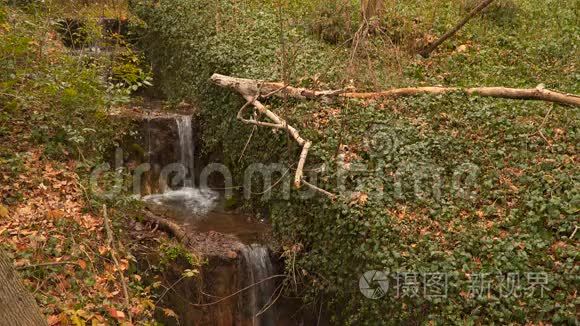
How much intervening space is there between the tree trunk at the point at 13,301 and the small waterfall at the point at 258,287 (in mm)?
4212

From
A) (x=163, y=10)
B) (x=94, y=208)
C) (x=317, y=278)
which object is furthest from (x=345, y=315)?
(x=163, y=10)

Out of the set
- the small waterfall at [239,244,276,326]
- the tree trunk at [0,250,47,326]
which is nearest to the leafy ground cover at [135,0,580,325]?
the small waterfall at [239,244,276,326]

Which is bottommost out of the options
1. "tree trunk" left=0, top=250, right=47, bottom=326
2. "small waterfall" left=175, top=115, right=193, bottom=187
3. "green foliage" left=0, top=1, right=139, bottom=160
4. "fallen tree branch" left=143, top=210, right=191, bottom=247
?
"fallen tree branch" left=143, top=210, right=191, bottom=247

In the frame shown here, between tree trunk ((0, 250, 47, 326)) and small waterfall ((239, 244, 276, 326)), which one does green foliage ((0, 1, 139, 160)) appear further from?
tree trunk ((0, 250, 47, 326))

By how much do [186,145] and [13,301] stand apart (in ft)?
24.6

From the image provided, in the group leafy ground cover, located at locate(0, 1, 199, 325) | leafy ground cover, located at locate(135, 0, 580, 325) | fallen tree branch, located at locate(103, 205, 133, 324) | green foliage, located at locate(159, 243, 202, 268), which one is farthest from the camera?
green foliage, located at locate(159, 243, 202, 268)

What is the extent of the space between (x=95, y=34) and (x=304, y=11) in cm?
574

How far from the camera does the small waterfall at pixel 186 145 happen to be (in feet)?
36.2

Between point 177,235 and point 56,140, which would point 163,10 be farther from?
point 177,235

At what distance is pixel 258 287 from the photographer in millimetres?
8055

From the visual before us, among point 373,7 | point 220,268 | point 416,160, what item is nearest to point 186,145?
point 220,268

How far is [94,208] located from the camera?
722cm

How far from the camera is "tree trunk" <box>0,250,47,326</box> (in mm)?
3680

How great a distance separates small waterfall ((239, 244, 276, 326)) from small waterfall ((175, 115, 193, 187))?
3474 mm
